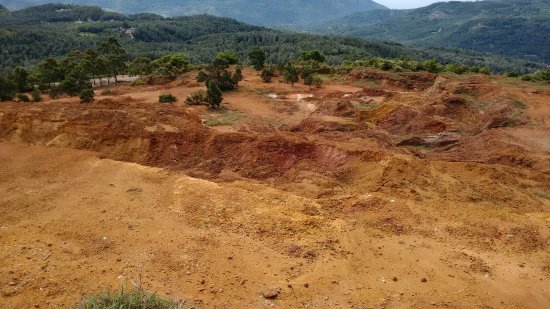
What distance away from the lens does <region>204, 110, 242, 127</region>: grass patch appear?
2478 centimetres

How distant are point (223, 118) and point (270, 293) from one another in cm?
1612

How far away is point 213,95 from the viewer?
92.2ft

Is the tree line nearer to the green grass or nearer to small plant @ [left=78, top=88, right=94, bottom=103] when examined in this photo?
small plant @ [left=78, top=88, right=94, bottom=103]

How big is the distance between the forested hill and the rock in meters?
78.1

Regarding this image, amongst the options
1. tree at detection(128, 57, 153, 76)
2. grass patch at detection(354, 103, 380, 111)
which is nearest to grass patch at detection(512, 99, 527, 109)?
grass patch at detection(354, 103, 380, 111)

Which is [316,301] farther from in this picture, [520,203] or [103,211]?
[520,203]

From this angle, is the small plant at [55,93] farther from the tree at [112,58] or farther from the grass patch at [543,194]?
the grass patch at [543,194]

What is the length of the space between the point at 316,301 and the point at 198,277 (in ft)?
11.0

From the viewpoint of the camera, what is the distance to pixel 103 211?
14969 mm

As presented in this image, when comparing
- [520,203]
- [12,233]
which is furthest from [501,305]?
[12,233]

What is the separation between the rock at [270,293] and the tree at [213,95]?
1845 centimetres

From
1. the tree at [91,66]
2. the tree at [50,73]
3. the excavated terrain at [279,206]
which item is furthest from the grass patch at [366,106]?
the tree at [50,73]

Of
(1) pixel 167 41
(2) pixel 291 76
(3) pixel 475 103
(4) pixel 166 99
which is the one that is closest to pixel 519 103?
(3) pixel 475 103

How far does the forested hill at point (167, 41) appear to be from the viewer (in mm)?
103375
